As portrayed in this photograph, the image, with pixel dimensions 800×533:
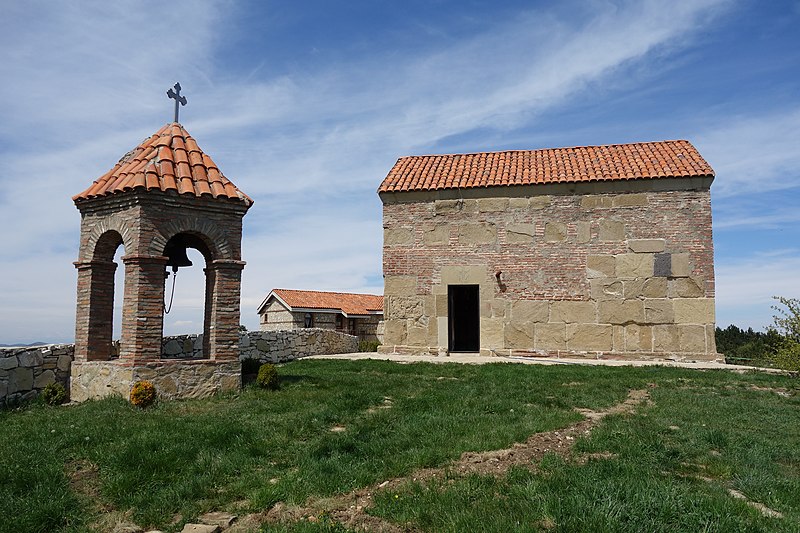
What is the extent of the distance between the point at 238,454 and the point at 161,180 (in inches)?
218

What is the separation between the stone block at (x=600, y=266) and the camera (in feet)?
54.0

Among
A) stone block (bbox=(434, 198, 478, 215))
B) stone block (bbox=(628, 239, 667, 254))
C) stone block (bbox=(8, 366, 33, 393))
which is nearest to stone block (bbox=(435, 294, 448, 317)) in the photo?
stone block (bbox=(434, 198, 478, 215))

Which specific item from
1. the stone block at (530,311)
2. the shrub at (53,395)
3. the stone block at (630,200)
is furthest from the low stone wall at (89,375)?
the stone block at (630,200)

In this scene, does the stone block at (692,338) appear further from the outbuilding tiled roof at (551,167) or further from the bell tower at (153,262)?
the bell tower at (153,262)

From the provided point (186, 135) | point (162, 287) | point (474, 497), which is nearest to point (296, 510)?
point (474, 497)

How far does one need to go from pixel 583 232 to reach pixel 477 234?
10.3ft

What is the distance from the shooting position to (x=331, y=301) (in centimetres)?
3334

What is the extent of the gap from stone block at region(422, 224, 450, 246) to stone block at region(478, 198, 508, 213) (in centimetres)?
124

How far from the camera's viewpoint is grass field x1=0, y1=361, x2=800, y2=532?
4500mm

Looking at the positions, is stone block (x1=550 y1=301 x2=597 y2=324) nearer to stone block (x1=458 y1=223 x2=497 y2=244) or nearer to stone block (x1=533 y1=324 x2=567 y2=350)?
stone block (x1=533 y1=324 x2=567 y2=350)

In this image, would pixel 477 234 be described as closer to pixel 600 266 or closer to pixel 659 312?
pixel 600 266

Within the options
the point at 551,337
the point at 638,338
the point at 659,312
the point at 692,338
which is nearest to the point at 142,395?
the point at 551,337

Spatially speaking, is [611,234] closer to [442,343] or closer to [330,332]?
[442,343]

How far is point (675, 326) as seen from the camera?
16062 millimetres
